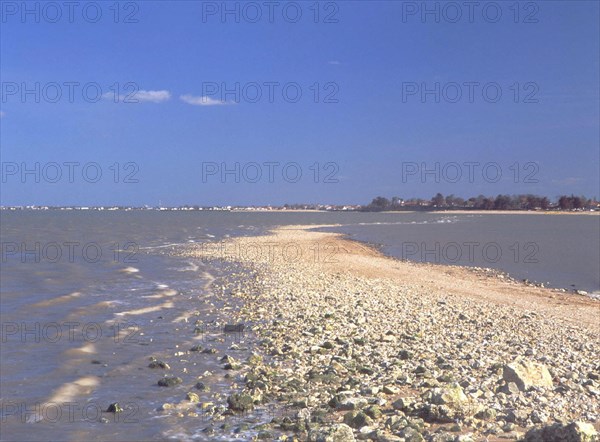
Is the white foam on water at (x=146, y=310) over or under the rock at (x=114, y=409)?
under

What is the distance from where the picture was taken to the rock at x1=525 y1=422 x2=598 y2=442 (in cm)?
590

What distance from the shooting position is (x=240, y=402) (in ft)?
27.6

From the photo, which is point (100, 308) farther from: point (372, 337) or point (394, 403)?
point (394, 403)

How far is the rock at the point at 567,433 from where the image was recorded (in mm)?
5902

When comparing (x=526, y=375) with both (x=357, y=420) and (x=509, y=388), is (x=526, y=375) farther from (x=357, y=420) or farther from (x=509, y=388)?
(x=357, y=420)

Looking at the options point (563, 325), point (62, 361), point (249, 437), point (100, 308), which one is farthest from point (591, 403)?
point (100, 308)

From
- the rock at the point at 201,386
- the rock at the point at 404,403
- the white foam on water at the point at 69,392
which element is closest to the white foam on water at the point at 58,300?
the white foam on water at the point at 69,392

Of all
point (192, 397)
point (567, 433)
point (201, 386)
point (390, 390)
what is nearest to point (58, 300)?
point (201, 386)

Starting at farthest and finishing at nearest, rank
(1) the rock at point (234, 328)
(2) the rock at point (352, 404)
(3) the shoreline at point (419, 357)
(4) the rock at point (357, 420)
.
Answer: (1) the rock at point (234, 328) → (2) the rock at point (352, 404) → (3) the shoreline at point (419, 357) → (4) the rock at point (357, 420)

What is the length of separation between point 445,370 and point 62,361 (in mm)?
7545

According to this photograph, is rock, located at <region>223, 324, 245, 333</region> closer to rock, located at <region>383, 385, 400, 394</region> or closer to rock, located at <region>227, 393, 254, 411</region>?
rock, located at <region>227, 393, 254, 411</region>

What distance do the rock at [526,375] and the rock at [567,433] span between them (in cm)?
242

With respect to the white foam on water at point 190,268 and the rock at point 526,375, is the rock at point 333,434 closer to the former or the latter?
the rock at point 526,375

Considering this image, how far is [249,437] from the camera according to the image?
7383 mm
